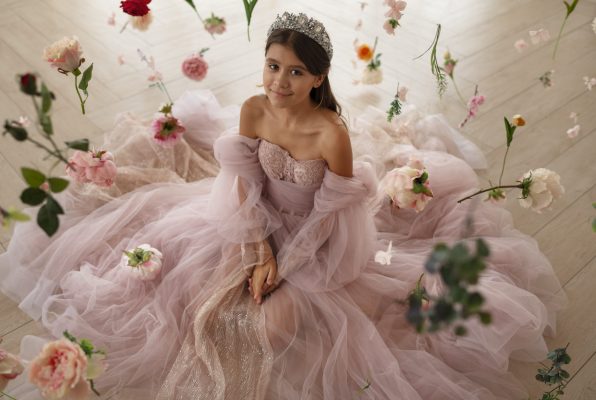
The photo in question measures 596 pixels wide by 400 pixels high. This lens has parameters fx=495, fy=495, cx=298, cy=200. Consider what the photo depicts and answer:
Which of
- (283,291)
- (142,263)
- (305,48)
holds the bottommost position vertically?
(142,263)

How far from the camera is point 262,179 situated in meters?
1.44

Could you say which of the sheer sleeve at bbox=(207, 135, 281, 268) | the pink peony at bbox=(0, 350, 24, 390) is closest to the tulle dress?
the sheer sleeve at bbox=(207, 135, 281, 268)

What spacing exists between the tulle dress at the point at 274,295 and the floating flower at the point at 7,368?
28.8 inches

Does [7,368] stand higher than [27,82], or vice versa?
[27,82]

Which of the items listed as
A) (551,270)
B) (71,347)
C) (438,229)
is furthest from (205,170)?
(71,347)

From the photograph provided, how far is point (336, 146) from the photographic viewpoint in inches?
49.8

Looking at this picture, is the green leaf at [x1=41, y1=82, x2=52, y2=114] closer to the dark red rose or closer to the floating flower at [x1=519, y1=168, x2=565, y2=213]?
the dark red rose

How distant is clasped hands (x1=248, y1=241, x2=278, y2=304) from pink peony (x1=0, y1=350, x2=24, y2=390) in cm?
80

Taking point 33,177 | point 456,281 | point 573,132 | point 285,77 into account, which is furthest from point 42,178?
point 573,132

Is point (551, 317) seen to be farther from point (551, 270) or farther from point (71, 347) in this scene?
point (71, 347)

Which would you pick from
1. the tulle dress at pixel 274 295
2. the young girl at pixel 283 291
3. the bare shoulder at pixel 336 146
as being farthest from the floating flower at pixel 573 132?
the bare shoulder at pixel 336 146

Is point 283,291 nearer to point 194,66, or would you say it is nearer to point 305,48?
point 305,48

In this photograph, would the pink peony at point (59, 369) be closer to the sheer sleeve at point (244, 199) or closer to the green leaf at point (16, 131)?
the green leaf at point (16, 131)

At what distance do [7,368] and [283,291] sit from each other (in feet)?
2.81
